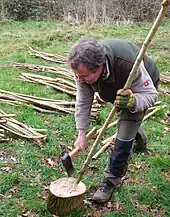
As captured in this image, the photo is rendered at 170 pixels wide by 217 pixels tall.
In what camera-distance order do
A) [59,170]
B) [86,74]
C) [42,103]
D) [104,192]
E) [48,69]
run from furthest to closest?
[48,69] < [42,103] < [59,170] < [104,192] < [86,74]

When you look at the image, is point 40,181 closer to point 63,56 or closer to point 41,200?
point 41,200

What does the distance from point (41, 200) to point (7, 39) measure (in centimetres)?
806

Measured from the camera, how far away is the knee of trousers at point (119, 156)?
3676 mm

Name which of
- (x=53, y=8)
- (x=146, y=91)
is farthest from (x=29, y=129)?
(x=53, y=8)

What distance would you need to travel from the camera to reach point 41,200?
3.79 meters

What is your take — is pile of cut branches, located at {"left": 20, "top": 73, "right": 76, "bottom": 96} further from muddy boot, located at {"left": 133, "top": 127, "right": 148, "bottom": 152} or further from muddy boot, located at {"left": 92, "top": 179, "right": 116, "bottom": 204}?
muddy boot, located at {"left": 92, "top": 179, "right": 116, "bottom": 204}

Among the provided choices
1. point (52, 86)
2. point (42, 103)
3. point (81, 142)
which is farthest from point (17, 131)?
point (52, 86)

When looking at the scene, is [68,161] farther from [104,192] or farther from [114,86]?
[114,86]

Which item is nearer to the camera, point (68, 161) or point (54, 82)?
point (68, 161)

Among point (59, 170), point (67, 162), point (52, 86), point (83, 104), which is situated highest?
point (83, 104)

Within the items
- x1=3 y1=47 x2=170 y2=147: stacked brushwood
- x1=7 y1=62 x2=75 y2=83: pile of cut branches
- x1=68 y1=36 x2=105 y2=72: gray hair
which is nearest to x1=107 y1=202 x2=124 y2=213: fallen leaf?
x1=3 y1=47 x2=170 y2=147: stacked brushwood

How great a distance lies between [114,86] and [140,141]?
1411 mm

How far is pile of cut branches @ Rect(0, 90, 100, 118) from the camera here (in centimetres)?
586

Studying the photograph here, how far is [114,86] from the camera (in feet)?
11.5
